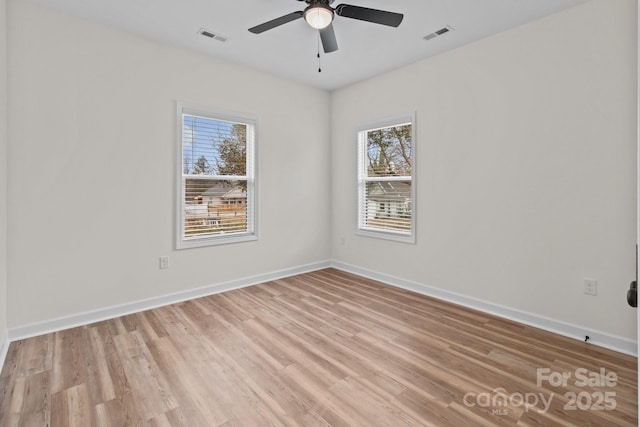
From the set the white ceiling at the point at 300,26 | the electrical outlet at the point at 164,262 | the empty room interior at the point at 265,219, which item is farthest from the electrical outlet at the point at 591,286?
the electrical outlet at the point at 164,262

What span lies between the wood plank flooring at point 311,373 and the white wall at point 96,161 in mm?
459

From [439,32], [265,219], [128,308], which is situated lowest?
[128,308]

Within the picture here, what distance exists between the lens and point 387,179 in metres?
4.25

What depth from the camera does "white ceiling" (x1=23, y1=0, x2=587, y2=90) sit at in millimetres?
2654

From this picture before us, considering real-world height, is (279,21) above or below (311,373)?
above

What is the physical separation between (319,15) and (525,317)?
3125 millimetres

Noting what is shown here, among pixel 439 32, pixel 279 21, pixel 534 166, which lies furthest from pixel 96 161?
pixel 534 166

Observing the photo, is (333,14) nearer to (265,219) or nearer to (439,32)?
(439,32)

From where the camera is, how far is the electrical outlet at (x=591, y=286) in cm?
261

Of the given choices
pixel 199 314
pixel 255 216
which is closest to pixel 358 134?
pixel 255 216

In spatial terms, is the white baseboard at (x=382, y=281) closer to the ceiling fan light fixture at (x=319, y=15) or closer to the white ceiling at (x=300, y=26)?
the white ceiling at (x=300, y=26)

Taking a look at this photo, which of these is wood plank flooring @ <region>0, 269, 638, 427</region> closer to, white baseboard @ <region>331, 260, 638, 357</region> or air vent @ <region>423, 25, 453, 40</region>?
white baseboard @ <region>331, 260, 638, 357</region>

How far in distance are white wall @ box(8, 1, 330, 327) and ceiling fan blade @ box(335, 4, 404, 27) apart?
2024mm

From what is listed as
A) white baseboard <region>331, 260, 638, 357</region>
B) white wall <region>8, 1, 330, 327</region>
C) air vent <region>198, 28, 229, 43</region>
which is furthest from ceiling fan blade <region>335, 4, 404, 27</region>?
white baseboard <region>331, 260, 638, 357</region>
